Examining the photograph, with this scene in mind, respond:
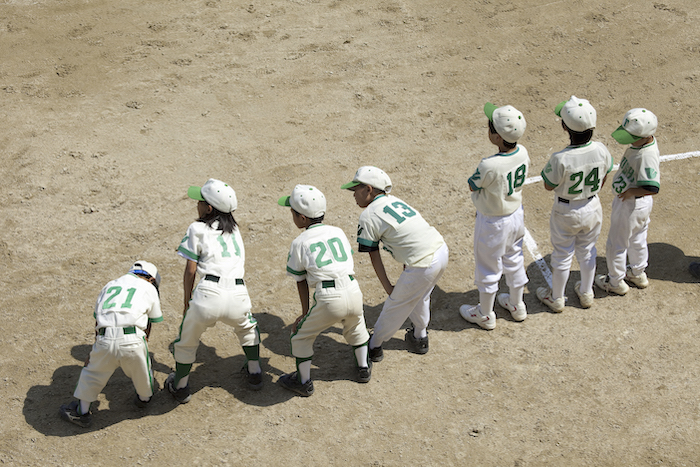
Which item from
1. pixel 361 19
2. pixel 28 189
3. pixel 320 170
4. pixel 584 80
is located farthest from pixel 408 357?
pixel 361 19

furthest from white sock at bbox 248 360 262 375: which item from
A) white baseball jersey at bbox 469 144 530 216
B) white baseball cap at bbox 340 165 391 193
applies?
white baseball jersey at bbox 469 144 530 216

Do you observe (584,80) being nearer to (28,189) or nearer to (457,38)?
(457,38)

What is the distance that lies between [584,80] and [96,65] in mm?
7596

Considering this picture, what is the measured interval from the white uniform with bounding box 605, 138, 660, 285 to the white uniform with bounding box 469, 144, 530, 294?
106cm

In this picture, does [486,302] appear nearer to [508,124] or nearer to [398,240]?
[398,240]

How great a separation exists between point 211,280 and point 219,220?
1.76ft

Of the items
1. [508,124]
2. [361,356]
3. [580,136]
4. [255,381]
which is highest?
[508,124]

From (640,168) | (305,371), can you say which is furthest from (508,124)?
(305,371)

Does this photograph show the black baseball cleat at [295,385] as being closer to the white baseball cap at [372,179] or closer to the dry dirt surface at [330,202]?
the dry dirt surface at [330,202]

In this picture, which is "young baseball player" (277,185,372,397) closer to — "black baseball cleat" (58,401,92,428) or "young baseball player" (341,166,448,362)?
"young baseball player" (341,166,448,362)

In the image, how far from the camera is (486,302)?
→ 6441 millimetres

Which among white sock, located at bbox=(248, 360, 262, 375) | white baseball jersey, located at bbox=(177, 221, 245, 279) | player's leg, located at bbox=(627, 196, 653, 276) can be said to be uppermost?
white baseball jersey, located at bbox=(177, 221, 245, 279)

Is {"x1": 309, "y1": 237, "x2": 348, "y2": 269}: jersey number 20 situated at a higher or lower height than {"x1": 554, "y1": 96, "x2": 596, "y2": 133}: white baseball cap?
lower

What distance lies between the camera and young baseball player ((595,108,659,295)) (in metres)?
6.28
